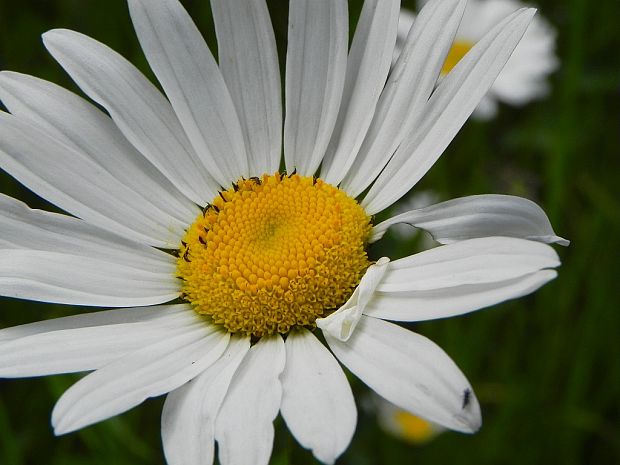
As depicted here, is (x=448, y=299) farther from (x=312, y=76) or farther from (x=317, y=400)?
(x=312, y=76)

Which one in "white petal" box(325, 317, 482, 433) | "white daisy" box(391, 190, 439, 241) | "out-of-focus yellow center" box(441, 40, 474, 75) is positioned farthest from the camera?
"out-of-focus yellow center" box(441, 40, 474, 75)

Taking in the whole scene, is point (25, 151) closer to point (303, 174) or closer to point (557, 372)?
point (303, 174)

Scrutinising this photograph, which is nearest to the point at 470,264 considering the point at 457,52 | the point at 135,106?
the point at 135,106

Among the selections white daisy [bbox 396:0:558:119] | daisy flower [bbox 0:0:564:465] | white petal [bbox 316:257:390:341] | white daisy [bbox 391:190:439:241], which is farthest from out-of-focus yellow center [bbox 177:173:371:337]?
white daisy [bbox 396:0:558:119]

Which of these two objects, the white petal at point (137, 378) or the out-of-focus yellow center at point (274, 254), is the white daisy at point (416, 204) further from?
the white petal at point (137, 378)

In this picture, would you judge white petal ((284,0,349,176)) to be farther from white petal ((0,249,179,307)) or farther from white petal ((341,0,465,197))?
white petal ((0,249,179,307))

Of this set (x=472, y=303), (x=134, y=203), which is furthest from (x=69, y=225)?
(x=472, y=303)

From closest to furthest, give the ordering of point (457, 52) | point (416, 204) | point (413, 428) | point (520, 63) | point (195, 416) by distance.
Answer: point (195, 416) → point (413, 428) → point (416, 204) → point (520, 63) → point (457, 52)
